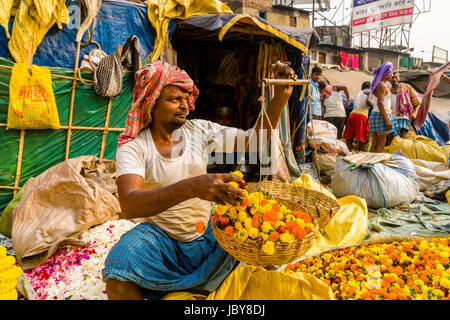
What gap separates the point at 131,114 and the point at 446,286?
76.9 inches

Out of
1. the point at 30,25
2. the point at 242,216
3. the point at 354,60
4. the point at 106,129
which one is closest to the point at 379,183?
the point at 242,216

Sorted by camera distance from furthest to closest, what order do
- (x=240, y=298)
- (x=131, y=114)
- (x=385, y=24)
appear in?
(x=385, y=24), (x=131, y=114), (x=240, y=298)

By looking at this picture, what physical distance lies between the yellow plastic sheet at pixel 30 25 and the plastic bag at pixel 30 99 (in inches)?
7.2

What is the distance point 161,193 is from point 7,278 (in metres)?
0.72

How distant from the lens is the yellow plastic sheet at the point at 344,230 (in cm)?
283

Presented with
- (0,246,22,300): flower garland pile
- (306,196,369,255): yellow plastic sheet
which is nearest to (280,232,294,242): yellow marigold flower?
(0,246,22,300): flower garland pile

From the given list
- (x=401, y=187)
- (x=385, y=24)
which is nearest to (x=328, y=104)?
(x=401, y=187)

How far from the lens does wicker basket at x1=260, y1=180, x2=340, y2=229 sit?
77.2 inches

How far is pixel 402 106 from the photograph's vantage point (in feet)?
20.7

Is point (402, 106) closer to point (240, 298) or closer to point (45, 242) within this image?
point (240, 298)

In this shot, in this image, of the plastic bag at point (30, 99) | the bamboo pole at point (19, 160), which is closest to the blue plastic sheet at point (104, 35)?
the plastic bag at point (30, 99)

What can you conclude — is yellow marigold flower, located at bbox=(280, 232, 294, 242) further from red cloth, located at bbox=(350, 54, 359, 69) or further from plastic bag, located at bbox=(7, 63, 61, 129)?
red cloth, located at bbox=(350, 54, 359, 69)

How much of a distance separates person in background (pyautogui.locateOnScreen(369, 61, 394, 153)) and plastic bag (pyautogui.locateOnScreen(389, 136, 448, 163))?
28.9 inches

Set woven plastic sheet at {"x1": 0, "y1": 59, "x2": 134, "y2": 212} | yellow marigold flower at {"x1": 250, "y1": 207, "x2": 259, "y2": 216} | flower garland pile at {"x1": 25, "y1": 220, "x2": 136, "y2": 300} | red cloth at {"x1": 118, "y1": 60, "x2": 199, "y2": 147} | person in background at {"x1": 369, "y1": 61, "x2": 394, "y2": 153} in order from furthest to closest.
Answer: person in background at {"x1": 369, "y1": 61, "x2": 394, "y2": 153} → woven plastic sheet at {"x1": 0, "y1": 59, "x2": 134, "y2": 212} → flower garland pile at {"x1": 25, "y1": 220, "x2": 136, "y2": 300} → red cloth at {"x1": 118, "y1": 60, "x2": 199, "y2": 147} → yellow marigold flower at {"x1": 250, "y1": 207, "x2": 259, "y2": 216}
